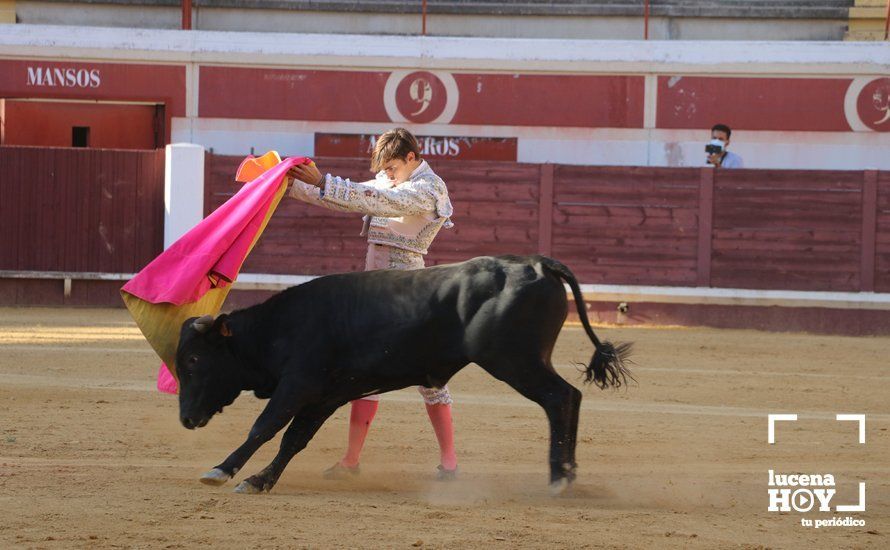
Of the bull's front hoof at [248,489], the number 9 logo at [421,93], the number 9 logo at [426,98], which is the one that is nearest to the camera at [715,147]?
the number 9 logo at [426,98]

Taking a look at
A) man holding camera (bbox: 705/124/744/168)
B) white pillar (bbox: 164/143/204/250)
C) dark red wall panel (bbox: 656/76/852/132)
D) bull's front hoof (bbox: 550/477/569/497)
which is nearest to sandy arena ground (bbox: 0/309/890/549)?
bull's front hoof (bbox: 550/477/569/497)

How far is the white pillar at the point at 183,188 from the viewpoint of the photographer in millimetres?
11461

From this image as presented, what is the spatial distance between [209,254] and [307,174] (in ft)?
1.42

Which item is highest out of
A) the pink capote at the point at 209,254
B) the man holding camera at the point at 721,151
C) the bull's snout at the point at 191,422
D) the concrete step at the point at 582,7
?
the concrete step at the point at 582,7

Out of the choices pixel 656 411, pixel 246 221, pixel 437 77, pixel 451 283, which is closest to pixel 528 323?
pixel 451 283

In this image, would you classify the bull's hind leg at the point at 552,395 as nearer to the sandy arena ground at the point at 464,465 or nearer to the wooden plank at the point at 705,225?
the sandy arena ground at the point at 464,465

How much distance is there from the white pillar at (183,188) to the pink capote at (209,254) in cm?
679

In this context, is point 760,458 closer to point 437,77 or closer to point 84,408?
point 84,408

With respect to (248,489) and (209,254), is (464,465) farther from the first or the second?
(209,254)

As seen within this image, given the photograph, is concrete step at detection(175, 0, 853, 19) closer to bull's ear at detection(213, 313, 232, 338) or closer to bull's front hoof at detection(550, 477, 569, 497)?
bull's ear at detection(213, 313, 232, 338)

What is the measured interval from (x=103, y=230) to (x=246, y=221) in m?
7.28

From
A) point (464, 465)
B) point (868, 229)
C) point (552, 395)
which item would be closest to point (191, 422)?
point (464, 465)

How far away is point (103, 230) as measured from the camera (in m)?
11.7

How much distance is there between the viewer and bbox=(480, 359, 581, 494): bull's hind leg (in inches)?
171
